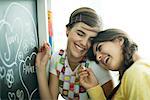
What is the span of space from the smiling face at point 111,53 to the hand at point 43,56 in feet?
0.76

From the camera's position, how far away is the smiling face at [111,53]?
2.96 feet

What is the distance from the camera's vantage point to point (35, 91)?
3.47 ft

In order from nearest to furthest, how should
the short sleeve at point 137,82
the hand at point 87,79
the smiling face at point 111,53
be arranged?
the short sleeve at point 137,82
the smiling face at point 111,53
the hand at point 87,79

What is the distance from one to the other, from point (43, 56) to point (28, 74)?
113 mm

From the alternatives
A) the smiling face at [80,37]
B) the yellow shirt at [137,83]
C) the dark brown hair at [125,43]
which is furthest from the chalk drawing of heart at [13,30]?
the yellow shirt at [137,83]

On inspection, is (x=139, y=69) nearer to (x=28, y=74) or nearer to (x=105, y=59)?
(x=105, y=59)

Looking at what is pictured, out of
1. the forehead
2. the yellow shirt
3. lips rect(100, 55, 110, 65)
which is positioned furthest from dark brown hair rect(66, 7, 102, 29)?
the yellow shirt

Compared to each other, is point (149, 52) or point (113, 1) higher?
point (113, 1)

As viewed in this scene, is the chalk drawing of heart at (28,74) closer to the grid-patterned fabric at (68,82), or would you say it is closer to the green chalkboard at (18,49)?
the green chalkboard at (18,49)

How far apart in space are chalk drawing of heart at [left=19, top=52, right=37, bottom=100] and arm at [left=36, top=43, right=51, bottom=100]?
2cm

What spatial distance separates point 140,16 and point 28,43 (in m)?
0.79

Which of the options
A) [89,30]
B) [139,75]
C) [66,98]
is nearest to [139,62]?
[139,75]

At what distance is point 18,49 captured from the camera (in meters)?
0.90

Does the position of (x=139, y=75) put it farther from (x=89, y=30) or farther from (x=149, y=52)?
(x=149, y=52)
